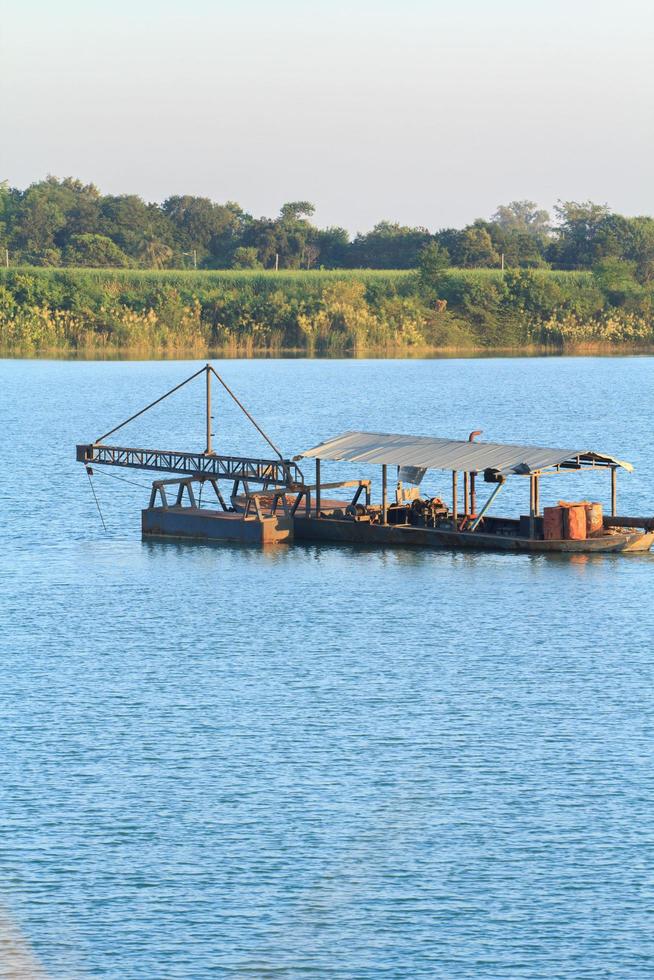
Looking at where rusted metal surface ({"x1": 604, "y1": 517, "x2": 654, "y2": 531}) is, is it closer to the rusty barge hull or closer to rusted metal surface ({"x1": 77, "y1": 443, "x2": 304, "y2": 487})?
the rusty barge hull

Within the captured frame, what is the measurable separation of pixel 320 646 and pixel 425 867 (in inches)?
778

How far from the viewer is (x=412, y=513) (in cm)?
7200

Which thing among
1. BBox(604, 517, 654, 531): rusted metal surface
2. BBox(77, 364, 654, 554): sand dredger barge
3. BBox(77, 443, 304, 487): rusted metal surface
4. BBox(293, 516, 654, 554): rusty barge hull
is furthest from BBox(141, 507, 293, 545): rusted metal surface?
BBox(604, 517, 654, 531): rusted metal surface

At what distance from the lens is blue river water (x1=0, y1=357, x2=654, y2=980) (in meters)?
31.9

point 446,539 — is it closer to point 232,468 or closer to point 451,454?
point 451,454

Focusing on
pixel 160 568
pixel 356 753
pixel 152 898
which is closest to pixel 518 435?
pixel 160 568

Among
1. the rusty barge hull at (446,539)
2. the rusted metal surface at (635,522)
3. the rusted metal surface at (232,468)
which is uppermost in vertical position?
the rusted metal surface at (232,468)

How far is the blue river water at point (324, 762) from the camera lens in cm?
3186

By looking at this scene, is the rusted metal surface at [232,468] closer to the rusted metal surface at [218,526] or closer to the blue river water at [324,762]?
the rusted metal surface at [218,526]

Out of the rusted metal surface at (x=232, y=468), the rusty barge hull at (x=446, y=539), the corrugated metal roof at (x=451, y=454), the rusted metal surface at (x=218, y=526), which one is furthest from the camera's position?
Answer: the rusted metal surface at (x=232, y=468)

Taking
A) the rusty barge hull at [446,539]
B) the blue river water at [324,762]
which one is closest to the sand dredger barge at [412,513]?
the rusty barge hull at [446,539]

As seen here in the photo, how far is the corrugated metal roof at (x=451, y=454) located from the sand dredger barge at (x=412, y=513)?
4cm

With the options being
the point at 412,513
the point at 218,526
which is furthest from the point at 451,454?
the point at 218,526

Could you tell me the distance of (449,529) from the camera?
71000 mm
